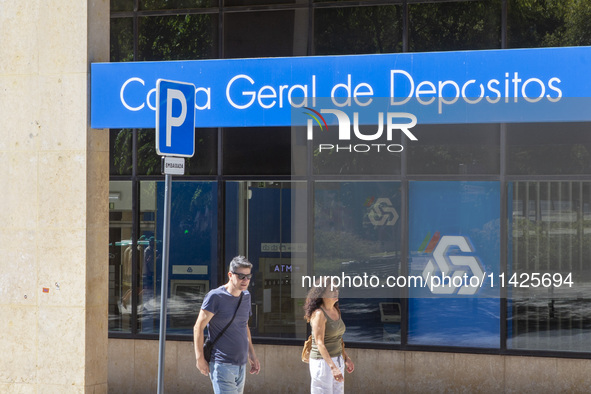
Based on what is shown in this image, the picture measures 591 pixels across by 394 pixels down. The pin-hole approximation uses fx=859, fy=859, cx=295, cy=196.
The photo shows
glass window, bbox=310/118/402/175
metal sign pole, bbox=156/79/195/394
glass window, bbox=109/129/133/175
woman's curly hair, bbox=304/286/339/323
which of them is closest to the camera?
metal sign pole, bbox=156/79/195/394

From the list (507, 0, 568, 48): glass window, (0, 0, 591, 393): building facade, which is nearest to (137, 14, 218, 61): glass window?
(0, 0, 591, 393): building facade

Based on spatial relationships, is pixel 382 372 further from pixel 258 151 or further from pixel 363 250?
pixel 258 151

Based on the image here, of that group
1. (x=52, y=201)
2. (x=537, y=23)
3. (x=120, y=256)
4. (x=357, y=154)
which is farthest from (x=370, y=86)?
(x=120, y=256)

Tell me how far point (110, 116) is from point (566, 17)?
5077 mm

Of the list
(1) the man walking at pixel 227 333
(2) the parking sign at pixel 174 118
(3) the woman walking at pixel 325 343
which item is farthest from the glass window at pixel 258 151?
(2) the parking sign at pixel 174 118

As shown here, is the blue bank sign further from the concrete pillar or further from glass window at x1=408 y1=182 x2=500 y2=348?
glass window at x1=408 y1=182 x2=500 y2=348

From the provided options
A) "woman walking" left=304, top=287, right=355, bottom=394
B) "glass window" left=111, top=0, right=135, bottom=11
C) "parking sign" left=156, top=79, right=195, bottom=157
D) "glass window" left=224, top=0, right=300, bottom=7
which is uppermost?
"glass window" left=111, top=0, right=135, bottom=11

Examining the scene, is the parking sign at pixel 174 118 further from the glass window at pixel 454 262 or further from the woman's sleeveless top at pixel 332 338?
the glass window at pixel 454 262

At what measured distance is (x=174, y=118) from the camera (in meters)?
6.28

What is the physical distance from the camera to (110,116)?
27.9 ft

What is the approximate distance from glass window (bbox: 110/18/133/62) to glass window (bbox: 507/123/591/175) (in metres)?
4.66

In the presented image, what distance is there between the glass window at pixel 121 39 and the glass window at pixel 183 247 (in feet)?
5.27

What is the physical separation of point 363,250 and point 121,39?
3.96 meters

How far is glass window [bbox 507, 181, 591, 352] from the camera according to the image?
30.8ft
